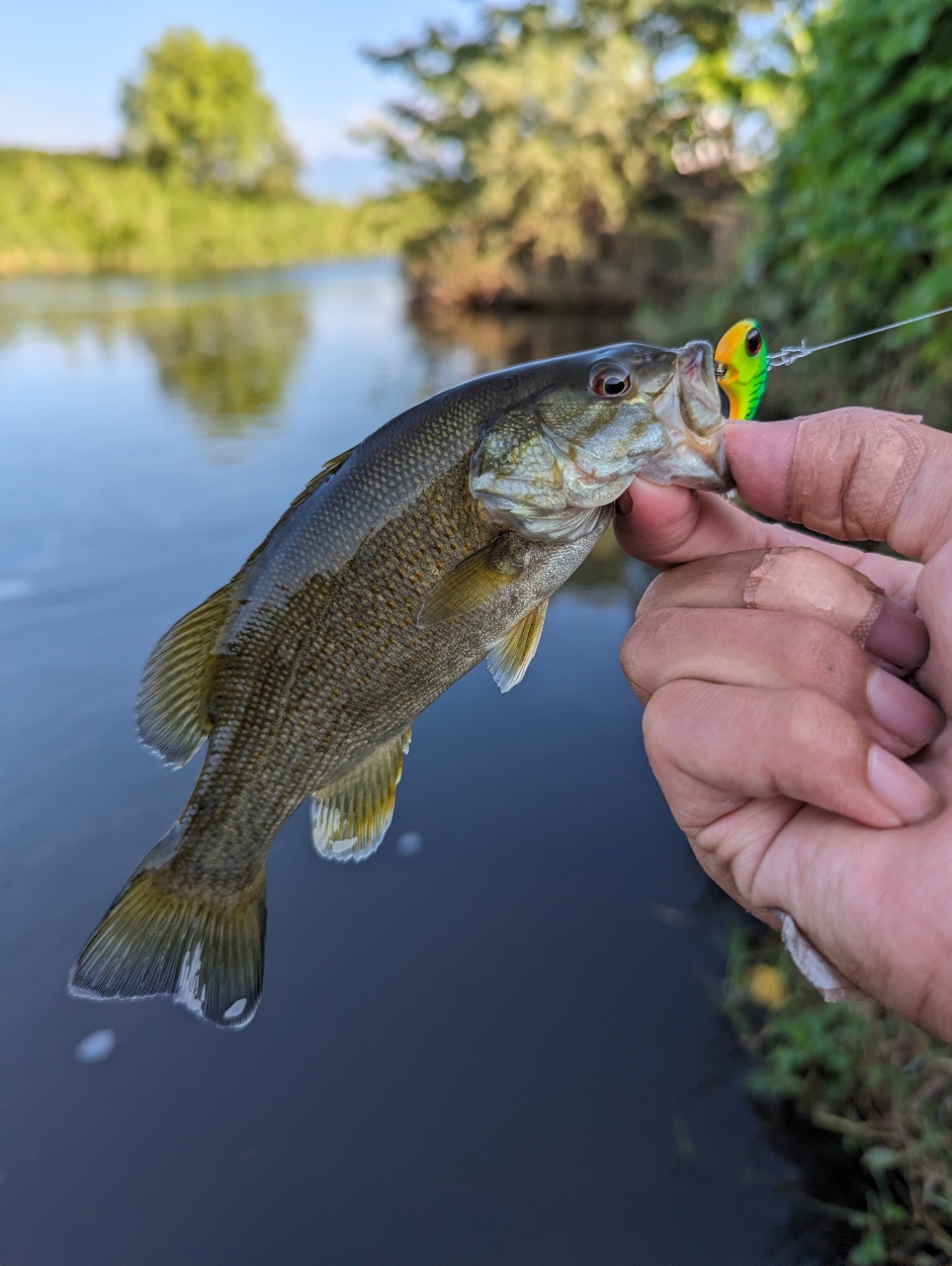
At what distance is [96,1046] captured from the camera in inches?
142

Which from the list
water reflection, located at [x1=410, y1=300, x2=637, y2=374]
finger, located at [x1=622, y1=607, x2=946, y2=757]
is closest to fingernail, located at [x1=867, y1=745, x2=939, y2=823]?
finger, located at [x1=622, y1=607, x2=946, y2=757]

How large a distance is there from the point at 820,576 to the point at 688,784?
537 millimetres

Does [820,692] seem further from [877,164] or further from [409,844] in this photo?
[877,164]

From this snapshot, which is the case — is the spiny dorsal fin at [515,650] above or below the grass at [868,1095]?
above

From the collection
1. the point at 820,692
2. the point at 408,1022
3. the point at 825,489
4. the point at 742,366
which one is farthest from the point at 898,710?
the point at 408,1022

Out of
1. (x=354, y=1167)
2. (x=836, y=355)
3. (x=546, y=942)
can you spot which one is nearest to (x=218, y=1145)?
(x=354, y=1167)

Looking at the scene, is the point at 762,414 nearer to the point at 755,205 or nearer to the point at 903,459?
the point at 755,205

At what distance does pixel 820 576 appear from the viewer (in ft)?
5.65

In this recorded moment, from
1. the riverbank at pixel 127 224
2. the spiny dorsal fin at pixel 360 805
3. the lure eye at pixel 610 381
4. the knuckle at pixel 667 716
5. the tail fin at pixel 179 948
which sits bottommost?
the tail fin at pixel 179 948

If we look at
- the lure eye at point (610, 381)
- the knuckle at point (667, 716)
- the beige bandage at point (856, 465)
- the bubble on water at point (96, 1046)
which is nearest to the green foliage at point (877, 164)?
the beige bandage at point (856, 465)

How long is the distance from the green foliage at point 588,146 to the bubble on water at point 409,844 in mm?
17066

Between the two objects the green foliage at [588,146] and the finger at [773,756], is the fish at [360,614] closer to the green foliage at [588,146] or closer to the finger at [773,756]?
the finger at [773,756]

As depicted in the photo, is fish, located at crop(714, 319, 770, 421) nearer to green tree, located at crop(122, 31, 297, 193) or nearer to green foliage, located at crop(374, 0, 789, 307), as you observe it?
green foliage, located at crop(374, 0, 789, 307)

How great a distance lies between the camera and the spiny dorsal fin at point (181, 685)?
7.10ft
